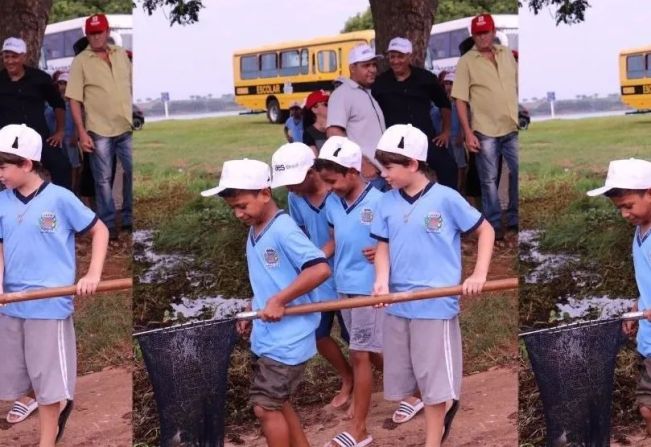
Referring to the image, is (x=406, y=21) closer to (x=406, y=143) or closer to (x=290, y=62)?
(x=290, y=62)

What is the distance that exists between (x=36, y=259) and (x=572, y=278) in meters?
2.28

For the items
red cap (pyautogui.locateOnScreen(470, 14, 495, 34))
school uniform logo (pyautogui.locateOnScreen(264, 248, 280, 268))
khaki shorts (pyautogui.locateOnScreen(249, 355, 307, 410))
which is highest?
red cap (pyautogui.locateOnScreen(470, 14, 495, 34))

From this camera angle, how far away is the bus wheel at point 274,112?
6.22 meters

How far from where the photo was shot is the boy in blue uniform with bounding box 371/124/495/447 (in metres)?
5.25

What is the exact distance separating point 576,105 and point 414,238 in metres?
1.08

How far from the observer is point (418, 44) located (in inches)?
236

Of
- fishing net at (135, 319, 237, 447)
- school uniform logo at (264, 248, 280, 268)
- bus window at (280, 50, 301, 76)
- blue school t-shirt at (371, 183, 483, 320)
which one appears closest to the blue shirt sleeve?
blue school t-shirt at (371, 183, 483, 320)

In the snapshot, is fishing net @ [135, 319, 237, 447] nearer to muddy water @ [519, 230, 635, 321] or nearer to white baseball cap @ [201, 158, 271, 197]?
white baseball cap @ [201, 158, 271, 197]

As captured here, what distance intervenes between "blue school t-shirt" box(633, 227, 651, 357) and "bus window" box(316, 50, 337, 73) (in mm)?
1606

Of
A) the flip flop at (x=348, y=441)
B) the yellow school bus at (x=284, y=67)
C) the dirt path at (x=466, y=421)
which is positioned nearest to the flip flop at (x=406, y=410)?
the dirt path at (x=466, y=421)

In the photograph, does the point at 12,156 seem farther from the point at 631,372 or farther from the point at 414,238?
the point at 631,372

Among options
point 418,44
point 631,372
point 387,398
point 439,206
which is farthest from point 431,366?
point 418,44

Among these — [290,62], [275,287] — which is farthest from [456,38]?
[275,287]

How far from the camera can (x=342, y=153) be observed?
5477mm
